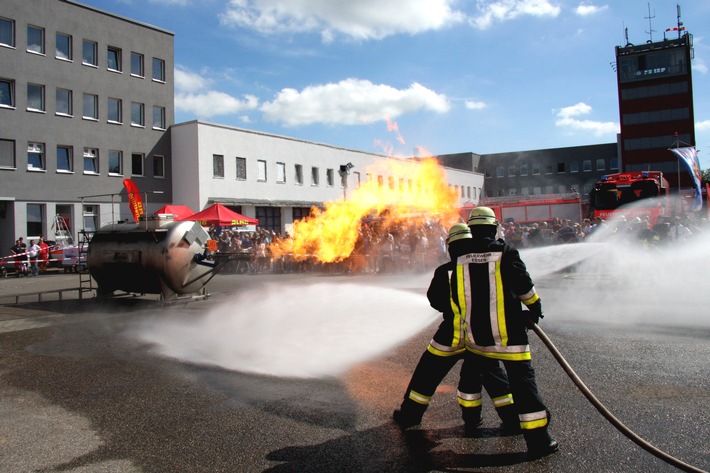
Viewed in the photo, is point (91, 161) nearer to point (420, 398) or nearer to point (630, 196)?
point (630, 196)

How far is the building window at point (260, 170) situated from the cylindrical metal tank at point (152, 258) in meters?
22.0

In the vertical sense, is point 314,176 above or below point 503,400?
above

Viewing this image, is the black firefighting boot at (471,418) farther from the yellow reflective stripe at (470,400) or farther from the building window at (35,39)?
the building window at (35,39)

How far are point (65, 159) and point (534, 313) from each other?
30.4 m

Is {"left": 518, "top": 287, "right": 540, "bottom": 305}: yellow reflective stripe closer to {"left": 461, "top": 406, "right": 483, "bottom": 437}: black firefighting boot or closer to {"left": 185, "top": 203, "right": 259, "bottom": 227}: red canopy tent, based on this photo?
{"left": 461, "top": 406, "right": 483, "bottom": 437}: black firefighting boot

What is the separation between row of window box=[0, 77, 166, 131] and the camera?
27.1m

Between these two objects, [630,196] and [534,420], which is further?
[630,196]

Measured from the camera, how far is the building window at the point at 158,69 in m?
33.7

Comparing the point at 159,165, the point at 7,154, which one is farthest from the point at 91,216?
the point at 159,165

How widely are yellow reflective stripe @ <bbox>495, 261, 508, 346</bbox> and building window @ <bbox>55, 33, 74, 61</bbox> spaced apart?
31.5m

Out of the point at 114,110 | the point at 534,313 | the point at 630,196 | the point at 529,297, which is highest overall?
the point at 114,110

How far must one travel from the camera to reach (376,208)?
18812 mm

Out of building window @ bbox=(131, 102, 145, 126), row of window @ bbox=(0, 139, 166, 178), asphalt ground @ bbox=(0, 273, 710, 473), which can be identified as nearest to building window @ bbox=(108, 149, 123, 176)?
row of window @ bbox=(0, 139, 166, 178)

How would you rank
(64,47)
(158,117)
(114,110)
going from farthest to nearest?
(158,117) < (114,110) < (64,47)
